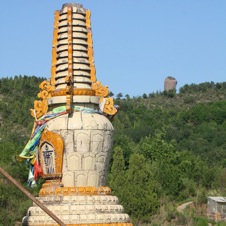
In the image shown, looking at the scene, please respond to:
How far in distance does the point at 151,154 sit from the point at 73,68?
43.9 meters

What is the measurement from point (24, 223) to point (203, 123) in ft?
251

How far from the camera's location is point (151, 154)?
6169 cm

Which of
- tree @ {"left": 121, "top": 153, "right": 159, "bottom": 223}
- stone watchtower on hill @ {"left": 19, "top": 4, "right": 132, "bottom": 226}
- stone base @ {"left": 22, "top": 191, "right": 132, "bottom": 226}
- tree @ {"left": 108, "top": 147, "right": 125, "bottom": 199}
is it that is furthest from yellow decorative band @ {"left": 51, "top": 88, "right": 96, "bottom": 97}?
tree @ {"left": 121, "top": 153, "right": 159, "bottom": 223}

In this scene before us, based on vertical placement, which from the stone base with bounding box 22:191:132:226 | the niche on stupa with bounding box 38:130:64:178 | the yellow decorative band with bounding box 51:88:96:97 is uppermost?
the yellow decorative band with bounding box 51:88:96:97

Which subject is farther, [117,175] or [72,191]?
[117,175]

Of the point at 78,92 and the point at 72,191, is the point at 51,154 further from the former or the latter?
the point at 78,92

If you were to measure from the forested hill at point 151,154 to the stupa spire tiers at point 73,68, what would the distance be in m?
28.4

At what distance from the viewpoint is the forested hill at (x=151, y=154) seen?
160ft

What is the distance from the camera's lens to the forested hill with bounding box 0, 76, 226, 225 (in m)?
48.6

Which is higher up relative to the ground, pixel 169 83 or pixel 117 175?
pixel 169 83

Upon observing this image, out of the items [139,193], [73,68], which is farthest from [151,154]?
[73,68]

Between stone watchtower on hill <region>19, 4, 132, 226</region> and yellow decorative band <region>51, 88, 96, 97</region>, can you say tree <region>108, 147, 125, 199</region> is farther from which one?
yellow decorative band <region>51, 88, 96, 97</region>

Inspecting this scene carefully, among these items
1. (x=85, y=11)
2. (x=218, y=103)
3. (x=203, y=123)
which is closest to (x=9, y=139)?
(x=203, y=123)

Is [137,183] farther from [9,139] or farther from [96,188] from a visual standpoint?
[96,188]
